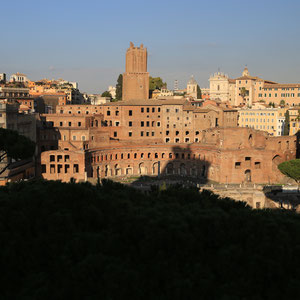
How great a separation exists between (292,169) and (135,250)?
3959 cm

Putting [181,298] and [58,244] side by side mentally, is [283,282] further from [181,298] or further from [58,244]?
[58,244]

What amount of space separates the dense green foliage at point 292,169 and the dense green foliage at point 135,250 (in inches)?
1295

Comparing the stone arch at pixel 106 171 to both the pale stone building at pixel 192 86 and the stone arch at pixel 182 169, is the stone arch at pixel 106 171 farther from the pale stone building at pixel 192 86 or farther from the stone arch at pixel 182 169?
the pale stone building at pixel 192 86

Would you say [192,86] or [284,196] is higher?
[192,86]

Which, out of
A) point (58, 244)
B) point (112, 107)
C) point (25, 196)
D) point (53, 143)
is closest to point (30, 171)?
point (53, 143)

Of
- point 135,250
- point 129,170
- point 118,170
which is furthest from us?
point 129,170

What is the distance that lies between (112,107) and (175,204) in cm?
4762

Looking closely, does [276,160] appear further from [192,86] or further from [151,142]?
[192,86]

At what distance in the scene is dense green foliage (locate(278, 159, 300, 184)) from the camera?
53.2 metres

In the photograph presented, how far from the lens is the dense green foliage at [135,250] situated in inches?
621

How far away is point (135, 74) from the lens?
7675 cm

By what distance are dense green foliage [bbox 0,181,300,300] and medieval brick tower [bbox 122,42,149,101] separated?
182ft

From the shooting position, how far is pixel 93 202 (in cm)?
2175

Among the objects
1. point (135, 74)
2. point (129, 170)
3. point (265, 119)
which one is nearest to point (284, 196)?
point (129, 170)
